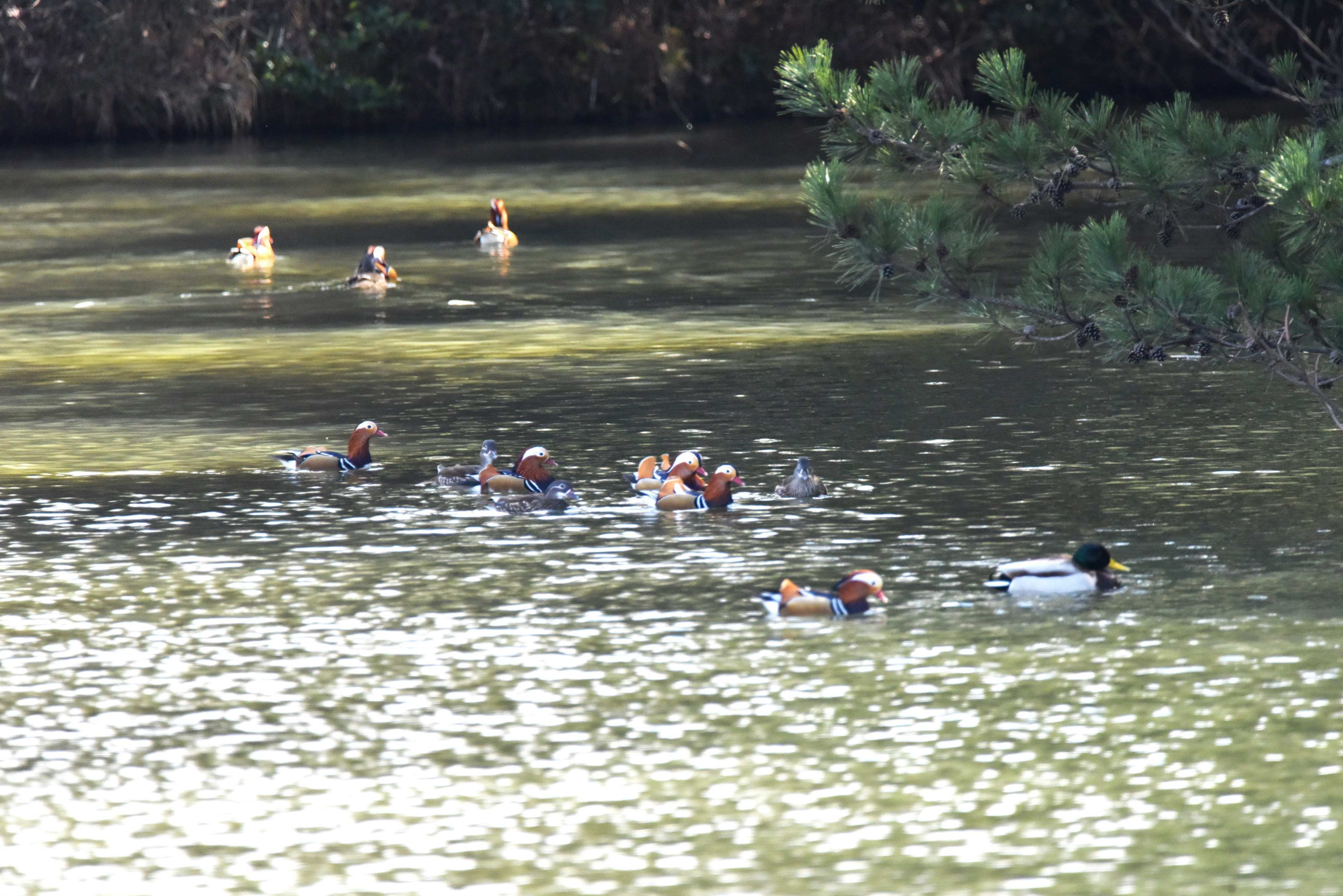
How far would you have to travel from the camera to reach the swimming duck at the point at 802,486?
1018 cm

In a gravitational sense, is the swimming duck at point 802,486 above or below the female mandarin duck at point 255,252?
below

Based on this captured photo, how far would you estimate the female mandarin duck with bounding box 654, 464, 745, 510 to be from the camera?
1001 centimetres

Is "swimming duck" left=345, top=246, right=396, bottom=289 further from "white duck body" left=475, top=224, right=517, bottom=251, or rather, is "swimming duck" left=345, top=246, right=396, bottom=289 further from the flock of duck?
the flock of duck

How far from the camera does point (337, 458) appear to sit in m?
11.1

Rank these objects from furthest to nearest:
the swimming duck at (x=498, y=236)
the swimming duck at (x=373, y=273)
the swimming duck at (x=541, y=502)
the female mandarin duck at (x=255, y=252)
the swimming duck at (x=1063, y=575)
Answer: the swimming duck at (x=498, y=236) → the female mandarin duck at (x=255, y=252) → the swimming duck at (x=373, y=273) → the swimming duck at (x=541, y=502) → the swimming duck at (x=1063, y=575)

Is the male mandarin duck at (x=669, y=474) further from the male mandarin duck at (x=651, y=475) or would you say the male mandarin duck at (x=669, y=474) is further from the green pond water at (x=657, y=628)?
the green pond water at (x=657, y=628)

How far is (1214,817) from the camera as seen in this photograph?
20.8ft

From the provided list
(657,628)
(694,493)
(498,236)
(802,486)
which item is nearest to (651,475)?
(694,493)

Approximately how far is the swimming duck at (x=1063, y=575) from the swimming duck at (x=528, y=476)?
250 centimetres

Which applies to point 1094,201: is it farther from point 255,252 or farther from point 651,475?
point 255,252

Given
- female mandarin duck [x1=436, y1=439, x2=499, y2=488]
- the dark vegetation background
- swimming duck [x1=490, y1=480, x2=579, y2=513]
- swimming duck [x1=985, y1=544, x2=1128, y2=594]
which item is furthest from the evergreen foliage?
the dark vegetation background

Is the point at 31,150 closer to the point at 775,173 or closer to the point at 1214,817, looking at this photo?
the point at 775,173

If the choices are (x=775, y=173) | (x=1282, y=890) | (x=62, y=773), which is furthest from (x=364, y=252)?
(x=1282, y=890)

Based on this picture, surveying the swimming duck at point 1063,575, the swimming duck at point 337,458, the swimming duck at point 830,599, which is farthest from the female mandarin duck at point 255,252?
the swimming duck at point 1063,575
